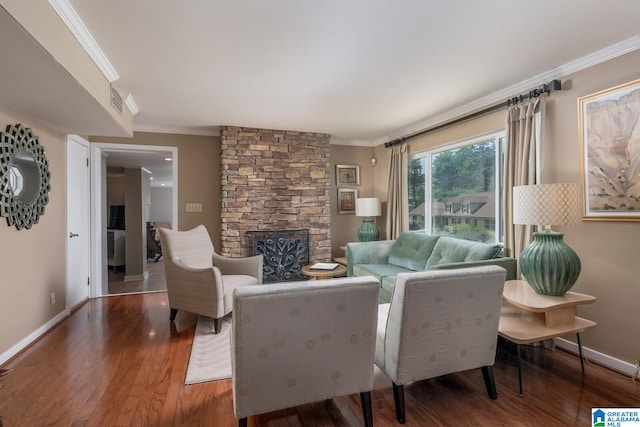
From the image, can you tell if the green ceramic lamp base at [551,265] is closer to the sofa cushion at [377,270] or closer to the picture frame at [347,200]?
the sofa cushion at [377,270]

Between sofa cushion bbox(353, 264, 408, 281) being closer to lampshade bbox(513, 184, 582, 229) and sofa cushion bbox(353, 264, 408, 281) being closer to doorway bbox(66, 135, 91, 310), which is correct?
lampshade bbox(513, 184, 582, 229)

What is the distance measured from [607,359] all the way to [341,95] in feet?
10.2

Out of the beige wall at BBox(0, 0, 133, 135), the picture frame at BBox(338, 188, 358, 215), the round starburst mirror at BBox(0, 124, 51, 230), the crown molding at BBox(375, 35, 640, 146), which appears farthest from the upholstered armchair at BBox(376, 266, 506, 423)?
the picture frame at BBox(338, 188, 358, 215)

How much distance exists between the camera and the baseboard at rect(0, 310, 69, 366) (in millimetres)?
2378

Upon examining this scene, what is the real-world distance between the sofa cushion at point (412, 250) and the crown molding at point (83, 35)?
3.47m

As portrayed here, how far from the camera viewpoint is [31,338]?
2.70 meters

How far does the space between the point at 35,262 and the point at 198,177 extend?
7.14ft

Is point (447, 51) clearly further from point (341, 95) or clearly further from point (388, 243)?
point (388, 243)

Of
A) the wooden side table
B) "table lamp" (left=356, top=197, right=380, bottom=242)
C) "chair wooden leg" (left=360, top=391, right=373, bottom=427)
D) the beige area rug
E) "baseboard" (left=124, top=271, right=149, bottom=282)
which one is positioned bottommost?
the beige area rug

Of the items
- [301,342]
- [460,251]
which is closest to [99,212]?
[301,342]

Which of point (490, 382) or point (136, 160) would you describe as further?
point (136, 160)

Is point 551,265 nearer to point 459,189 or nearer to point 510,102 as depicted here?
point 510,102

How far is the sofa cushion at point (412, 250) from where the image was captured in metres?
3.60

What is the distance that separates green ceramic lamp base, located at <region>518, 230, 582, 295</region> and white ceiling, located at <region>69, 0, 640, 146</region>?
1395 mm
